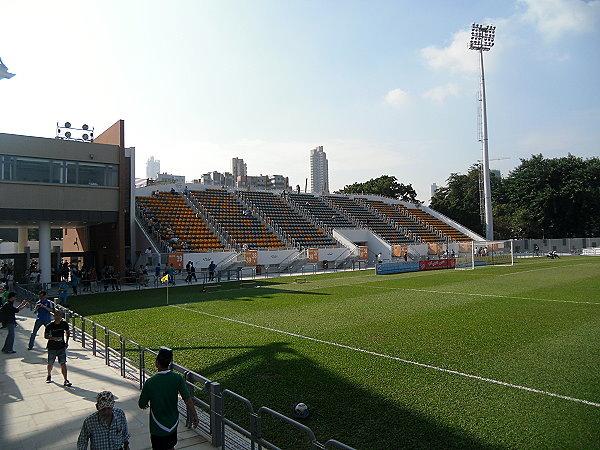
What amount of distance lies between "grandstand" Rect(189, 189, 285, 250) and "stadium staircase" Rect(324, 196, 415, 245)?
48.3 ft

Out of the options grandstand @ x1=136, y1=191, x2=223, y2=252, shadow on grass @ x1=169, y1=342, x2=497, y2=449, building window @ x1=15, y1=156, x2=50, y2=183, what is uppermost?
building window @ x1=15, y1=156, x2=50, y2=183

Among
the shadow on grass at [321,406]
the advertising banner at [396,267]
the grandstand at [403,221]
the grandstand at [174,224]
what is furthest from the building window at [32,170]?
the grandstand at [403,221]

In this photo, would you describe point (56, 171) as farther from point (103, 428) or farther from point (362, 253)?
point (362, 253)

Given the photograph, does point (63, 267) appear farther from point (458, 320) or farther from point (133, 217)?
point (458, 320)

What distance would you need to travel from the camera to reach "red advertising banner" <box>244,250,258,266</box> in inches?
1506

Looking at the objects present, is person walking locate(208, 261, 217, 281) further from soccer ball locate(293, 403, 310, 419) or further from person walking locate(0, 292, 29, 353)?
soccer ball locate(293, 403, 310, 419)

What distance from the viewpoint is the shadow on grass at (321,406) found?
21.1 feet

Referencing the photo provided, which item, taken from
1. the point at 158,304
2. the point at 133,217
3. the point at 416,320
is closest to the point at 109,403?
the point at 416,320

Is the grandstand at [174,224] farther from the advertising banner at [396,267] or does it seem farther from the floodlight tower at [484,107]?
the floodlight tower at [484,107]

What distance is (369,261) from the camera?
49.2 metres

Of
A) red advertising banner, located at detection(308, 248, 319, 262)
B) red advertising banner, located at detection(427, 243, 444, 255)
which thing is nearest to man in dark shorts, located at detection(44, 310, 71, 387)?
red advertising banner, located at detection(308, 248, 319, 262)

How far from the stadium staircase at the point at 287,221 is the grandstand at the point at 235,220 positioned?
5.21 ft

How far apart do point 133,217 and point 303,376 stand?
2886 cm

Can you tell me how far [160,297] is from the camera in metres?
23.9
